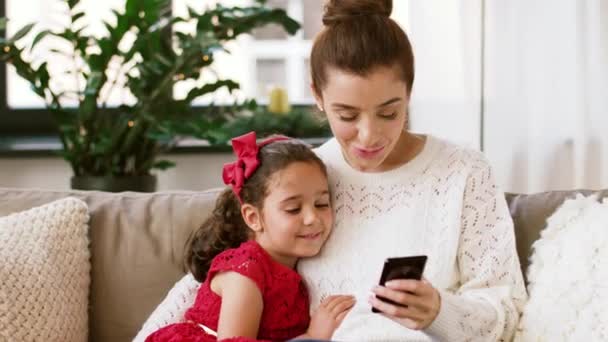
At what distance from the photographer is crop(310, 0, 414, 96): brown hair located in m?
1.89

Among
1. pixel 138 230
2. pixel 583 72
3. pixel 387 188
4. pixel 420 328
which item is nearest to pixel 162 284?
pixel 138 230

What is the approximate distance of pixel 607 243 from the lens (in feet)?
6.37

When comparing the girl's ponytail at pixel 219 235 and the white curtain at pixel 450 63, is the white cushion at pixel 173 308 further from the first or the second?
the white curtain at pixel 450 63

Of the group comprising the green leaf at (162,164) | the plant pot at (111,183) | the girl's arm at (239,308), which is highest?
→ the green leaf at (162,164)

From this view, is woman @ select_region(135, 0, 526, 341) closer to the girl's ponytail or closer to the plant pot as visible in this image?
the girl's ponytail

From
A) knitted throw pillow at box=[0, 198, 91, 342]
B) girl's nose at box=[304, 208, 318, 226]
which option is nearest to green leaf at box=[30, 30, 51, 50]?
knitted throw pillow at box=[0, 198, 91, 342]

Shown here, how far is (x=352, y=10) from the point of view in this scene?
199 cm

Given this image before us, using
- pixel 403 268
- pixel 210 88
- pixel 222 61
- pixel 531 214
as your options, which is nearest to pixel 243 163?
pixel 403 268

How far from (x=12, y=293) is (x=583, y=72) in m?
1.80

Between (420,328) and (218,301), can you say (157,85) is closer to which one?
(218,301)

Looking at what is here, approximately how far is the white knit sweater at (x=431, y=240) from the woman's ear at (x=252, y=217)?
138 mm

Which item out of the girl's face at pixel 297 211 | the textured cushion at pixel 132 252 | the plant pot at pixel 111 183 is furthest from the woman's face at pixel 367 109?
the plant pot at pixel 111 183

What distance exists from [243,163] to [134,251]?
1.42 feet

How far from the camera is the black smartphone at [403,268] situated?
64.9 inches
